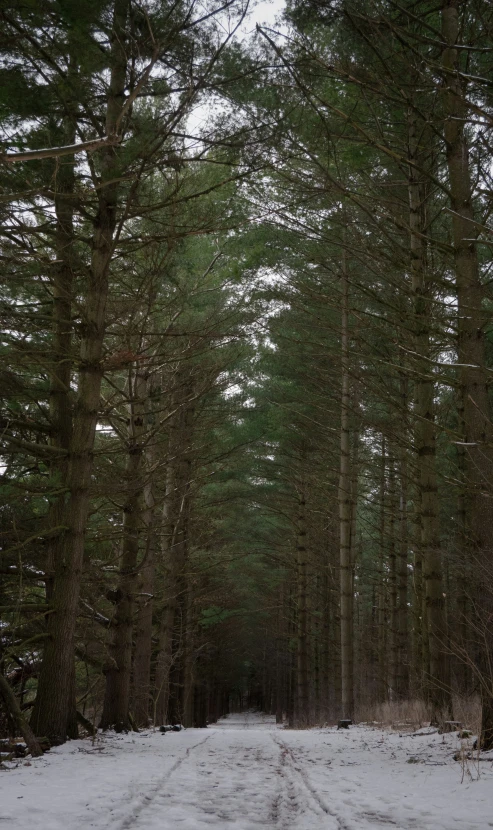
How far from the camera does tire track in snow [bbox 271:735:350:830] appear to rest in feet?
12.0

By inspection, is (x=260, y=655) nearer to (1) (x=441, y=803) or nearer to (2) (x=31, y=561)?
(2) (x=31, y=561)

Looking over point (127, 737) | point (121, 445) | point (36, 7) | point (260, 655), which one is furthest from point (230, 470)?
point (260, 655)

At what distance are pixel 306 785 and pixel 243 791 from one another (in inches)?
24.8

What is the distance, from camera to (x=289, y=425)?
19.2 m

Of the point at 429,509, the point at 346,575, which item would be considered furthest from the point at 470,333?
the point at 346,575

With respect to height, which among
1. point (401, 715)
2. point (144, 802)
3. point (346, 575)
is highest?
point (346, 575)

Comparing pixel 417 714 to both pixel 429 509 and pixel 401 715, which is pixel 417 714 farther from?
pixel 429 509

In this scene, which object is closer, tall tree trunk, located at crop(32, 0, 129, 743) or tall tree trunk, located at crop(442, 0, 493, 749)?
tall tree trunk, located at crop(442, 0, 493, 749)

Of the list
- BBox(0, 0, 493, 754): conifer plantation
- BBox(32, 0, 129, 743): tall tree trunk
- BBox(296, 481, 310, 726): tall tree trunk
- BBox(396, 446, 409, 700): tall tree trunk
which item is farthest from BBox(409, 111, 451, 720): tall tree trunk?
BBox(296, 481, 310, 726): tall tree trunk

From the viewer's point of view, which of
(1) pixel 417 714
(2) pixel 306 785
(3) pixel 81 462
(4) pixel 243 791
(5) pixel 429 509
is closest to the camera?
(4) pixel 243 791

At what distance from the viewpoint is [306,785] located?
16.9ft

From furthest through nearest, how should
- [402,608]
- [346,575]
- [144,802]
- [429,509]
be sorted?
[402,608] < [346,575] < [429,509] < [144,802]

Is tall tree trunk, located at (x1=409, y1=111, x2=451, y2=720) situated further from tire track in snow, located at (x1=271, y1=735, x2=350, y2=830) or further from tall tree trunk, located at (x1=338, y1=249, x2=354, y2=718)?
tall tree trunk, located at (x1=338, y1=249, x2=354, y2=718)

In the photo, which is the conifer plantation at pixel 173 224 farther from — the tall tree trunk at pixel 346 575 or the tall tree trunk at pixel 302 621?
the tall tree trunk at pixel 302 621
